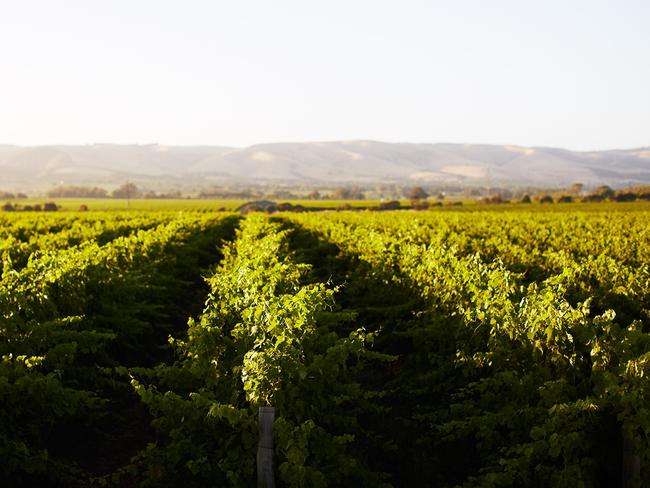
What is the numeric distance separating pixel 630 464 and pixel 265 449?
3402 millimetres

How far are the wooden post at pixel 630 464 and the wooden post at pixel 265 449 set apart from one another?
3.28 m

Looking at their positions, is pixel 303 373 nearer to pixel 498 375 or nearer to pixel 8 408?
pixel 498 375

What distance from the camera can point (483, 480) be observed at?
720 centimetres

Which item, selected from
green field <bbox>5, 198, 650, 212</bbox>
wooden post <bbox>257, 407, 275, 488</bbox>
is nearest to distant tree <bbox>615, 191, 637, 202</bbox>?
green field <bbox>5, 198, 650, 212</bbox>

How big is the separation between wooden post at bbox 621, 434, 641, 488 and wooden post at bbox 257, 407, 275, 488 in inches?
129

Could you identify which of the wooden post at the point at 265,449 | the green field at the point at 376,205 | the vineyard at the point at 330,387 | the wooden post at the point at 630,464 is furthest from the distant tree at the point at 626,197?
the wooden post at the point at 265,449

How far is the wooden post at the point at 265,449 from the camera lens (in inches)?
261

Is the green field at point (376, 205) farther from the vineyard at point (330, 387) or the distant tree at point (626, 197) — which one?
the vineyard at point (330, 387)

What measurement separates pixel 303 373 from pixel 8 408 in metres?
3.44

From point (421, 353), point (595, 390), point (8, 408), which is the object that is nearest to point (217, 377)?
point (8, 408)

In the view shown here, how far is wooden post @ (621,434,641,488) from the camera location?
21.5ft

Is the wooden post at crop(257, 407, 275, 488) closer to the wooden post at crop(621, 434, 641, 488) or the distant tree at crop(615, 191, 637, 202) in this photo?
the wooden post at crop(621, 434, 641, 488)

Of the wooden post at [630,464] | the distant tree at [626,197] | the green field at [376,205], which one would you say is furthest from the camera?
the distant tree at [626,197]

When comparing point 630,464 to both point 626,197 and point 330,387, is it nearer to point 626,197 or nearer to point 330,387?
point 330,387
